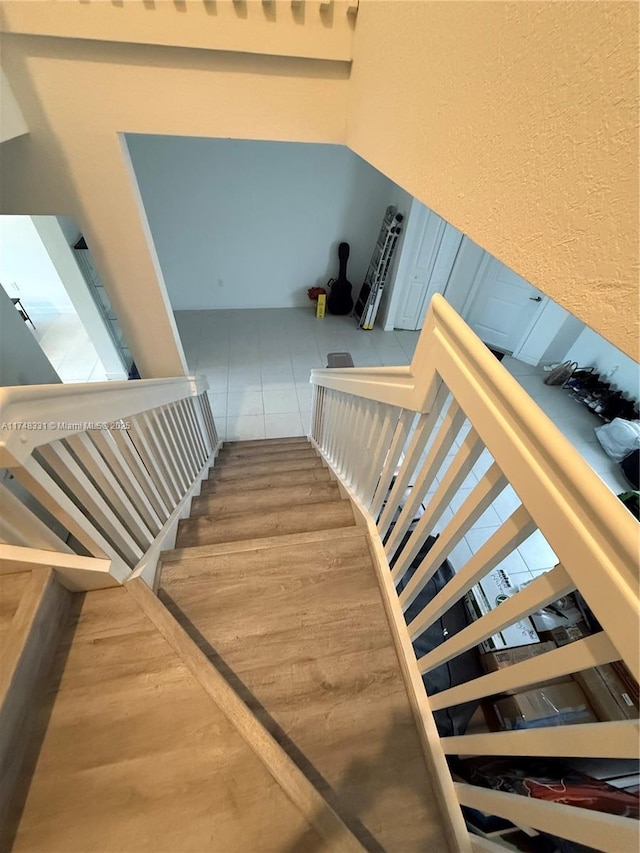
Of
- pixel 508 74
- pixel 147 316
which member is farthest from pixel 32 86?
pixel 508 74

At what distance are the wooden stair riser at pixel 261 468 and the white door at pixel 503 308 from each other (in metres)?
3.45

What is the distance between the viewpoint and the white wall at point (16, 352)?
63.7 inches

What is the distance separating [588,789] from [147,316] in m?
2.76

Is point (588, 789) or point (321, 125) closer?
point (588, 789)

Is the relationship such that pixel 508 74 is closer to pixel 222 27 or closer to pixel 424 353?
pixel 424 353

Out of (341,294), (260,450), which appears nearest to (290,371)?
(260,450)

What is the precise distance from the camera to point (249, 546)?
4.98 ft

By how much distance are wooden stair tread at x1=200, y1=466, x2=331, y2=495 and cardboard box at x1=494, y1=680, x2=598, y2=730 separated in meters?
1.54

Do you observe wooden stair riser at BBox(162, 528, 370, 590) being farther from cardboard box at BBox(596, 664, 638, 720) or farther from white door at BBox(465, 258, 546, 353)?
white door at BBox(465, 258, 546, 353)

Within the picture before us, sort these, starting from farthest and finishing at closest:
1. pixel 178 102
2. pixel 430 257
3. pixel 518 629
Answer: pixel 430 257 < pixel 518 629 < pixel 178 102

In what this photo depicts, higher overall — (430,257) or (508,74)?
(430,257)

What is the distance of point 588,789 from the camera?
69 centimetres

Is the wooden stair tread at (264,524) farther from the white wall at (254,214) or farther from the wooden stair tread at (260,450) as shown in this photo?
the white wall at (254,214)

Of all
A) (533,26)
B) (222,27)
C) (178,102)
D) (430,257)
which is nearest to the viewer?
(533,26)
